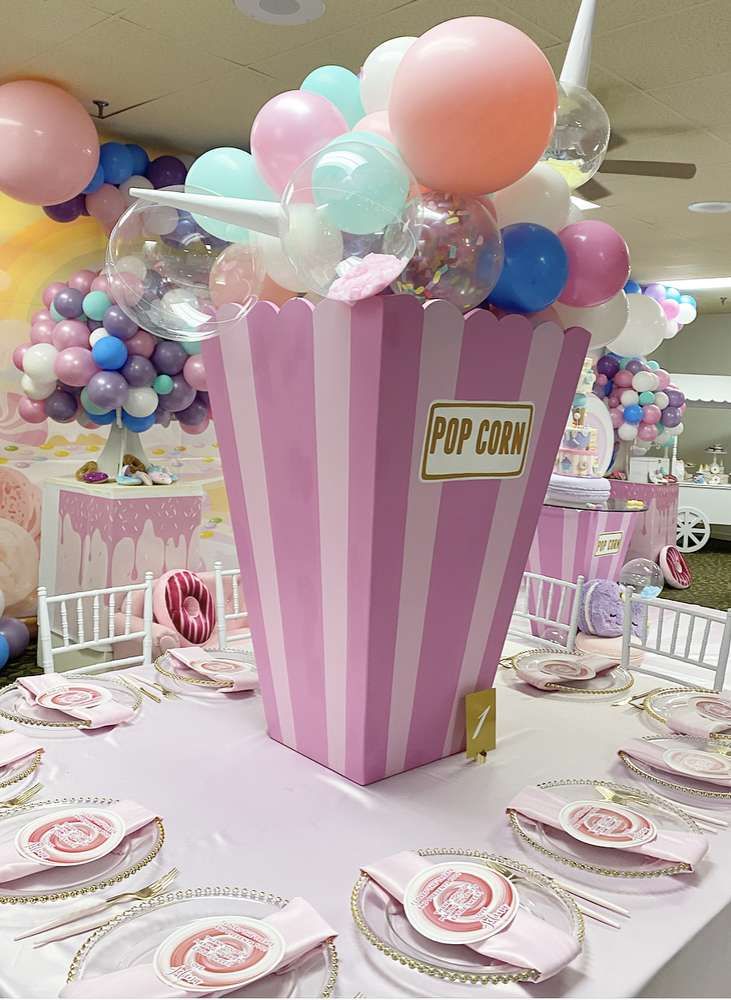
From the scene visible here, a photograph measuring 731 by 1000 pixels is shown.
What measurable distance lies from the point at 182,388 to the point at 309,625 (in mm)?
2673

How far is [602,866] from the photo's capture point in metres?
1.05

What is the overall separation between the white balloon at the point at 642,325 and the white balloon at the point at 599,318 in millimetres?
3686

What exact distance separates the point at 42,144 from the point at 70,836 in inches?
114

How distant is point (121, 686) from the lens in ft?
5.29

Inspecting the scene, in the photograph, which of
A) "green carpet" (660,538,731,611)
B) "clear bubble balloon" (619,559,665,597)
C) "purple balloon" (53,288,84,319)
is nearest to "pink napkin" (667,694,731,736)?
"purple balloon" (53,288,84,319)

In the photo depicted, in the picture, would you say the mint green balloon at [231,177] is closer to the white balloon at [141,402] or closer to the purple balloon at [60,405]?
the white balloon at [141,402]

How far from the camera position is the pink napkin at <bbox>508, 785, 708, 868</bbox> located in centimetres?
105

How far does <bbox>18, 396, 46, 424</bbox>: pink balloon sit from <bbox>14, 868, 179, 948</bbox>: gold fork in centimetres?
318

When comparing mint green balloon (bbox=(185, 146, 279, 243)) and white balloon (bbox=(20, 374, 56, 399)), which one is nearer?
mint green balloon (bbox=(185, 146, 279, 243))

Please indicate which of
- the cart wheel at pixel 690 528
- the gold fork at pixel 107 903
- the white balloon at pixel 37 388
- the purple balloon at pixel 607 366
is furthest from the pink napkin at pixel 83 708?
the cart wheel at pixel 690 528

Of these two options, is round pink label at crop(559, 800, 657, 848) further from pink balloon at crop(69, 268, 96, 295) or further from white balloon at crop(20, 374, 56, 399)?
pink balloon at crop(69, 268, 96, 295)

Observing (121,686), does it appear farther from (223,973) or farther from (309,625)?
(223,973)

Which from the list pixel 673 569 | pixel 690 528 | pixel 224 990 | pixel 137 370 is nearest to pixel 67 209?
pixel 137 370

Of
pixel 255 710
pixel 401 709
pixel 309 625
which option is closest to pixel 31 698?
pixel 255 710
